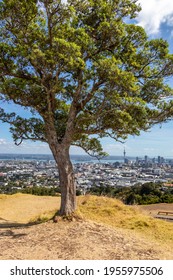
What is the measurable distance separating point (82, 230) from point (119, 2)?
6694 millimetres

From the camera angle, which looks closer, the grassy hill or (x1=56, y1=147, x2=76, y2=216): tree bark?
the grassy hill

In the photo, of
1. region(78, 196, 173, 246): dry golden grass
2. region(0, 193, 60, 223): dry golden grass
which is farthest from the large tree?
region(0, 193, 60, 223): dry golden grass

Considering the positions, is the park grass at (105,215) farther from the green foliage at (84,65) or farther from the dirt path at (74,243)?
the green foliage at (84,65)

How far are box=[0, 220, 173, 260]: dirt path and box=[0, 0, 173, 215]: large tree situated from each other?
1.12m

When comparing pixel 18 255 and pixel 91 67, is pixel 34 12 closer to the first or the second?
pixel 91 67

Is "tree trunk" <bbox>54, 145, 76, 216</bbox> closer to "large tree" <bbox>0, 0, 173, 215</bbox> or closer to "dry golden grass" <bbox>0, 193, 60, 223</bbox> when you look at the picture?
"large tree" <bbox>0, 0, 173, 215</bbox>

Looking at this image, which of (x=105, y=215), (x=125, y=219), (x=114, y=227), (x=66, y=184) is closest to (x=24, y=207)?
(x=105, y=215)

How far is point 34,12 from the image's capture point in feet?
27.4

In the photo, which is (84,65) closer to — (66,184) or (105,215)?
(66,184)

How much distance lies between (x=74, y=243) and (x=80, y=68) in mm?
4644

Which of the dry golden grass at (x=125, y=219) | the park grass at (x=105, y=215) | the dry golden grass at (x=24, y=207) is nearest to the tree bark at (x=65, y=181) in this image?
the park grass at (x=105, y=215)

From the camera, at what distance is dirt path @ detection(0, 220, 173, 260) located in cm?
648

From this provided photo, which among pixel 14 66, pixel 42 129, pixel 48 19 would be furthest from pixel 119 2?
pixel 42 129

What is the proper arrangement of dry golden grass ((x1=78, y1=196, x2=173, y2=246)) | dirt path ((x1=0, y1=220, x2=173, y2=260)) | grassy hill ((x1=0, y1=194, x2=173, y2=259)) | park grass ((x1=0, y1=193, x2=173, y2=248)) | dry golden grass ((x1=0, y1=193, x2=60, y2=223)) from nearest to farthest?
dirt path ((x1=0, y1=220, x2=173, y2=260)), grassy hill ((x1=0, y1=194, x2=173, y2=259)), dry golden grass ((x1=78, y1=196, x2=173, y2=246)), park grass ((x1=0, y1=193, x2=173, y2=248)), dry golden grass ((x1=0, y1=193, x2=60, y2=223))
